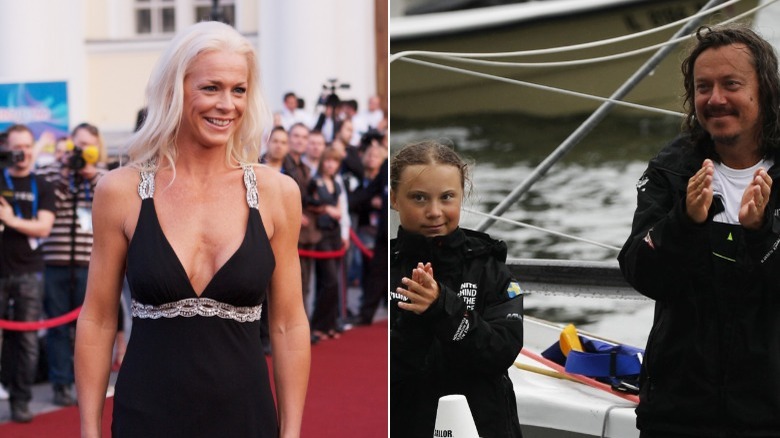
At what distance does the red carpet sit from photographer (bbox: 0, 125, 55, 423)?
23cm

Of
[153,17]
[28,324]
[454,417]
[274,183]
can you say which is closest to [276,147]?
[28,324]

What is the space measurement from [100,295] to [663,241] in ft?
3.54

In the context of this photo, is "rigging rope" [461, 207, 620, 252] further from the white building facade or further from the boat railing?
the white building facade

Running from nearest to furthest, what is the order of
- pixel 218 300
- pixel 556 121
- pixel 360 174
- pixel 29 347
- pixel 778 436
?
pixel 218 300, pixel 778 436, pixel 556 121, pixel 29 347, pixel 360 174

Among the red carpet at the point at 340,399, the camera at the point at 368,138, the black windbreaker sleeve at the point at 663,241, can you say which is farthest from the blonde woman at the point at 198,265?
the camera at the point at 368,138

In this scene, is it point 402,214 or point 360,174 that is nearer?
Answer: point 402,214

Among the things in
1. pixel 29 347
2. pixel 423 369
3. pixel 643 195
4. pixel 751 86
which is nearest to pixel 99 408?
pixel 423 369

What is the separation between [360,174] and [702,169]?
8.29 m

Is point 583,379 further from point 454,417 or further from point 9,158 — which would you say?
point 9,158

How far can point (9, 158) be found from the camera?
23.1 feet

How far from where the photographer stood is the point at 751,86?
9.23 feet

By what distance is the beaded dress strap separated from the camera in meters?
2.64

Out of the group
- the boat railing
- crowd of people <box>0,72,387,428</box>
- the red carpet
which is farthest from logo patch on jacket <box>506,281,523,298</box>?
crowd of people <box>0,72,387,428</box>

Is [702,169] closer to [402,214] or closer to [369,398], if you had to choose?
[402,214]
